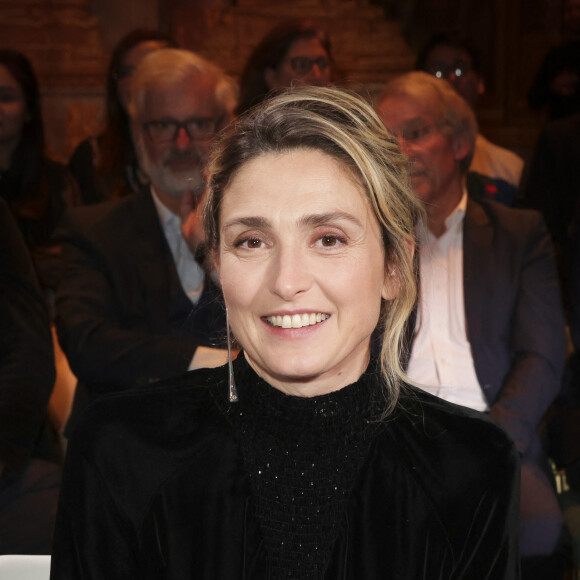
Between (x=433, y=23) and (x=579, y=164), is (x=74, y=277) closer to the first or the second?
(x=579, y=164)

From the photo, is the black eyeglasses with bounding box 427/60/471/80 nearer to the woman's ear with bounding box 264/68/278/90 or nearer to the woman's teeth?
the woman's ear with bounding box 264/68/278/90

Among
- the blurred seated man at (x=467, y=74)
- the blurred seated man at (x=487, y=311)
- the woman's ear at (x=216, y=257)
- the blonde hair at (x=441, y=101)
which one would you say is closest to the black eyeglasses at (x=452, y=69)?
the blurred seated man at (x=467, y=74)

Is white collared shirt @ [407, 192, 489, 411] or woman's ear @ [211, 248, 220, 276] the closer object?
woman's ear @ [211, 248, 220, 276]

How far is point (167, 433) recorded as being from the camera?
167 centimetres

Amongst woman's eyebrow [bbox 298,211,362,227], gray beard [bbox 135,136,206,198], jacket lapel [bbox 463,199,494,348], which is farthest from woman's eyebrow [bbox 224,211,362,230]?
gray beard [bbox 135,136,206,198]

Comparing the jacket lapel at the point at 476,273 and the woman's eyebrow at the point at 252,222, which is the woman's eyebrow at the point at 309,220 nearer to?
the woman's eyebrow at the point at 252,222

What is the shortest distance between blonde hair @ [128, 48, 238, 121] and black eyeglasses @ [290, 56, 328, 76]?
2.02 ft

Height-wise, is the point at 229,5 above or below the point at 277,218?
above

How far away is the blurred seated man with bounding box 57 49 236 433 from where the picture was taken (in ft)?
9.11

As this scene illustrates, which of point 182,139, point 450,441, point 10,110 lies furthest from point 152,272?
point 450,441

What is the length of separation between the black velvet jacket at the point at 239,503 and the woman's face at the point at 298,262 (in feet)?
0.63

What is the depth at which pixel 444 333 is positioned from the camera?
9.95 feet

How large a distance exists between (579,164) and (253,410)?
2.86m

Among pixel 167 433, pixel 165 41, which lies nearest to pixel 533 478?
pixel 167 433
